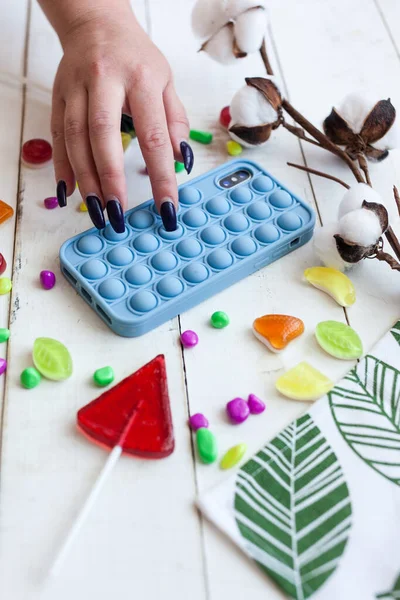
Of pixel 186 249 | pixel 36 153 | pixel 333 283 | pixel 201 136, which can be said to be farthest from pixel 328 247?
pixel 36 153

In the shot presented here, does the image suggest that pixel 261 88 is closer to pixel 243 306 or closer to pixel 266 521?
pixel 243 306

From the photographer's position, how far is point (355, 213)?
61cm

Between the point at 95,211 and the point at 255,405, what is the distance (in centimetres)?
24

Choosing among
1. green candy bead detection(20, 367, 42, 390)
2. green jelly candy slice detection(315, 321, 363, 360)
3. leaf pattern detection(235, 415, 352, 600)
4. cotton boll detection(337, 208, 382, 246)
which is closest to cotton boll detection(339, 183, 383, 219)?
cotton boll detection(337, 208, 382, 246)

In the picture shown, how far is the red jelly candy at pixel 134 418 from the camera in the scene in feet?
1.71

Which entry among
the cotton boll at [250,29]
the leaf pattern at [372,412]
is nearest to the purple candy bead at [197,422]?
the leaf pattern at [372,412]

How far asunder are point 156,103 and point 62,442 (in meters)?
0.36

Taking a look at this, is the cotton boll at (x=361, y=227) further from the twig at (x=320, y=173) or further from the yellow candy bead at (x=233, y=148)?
the yellow candy bead at (x=233, y=148)

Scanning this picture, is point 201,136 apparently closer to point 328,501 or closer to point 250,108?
point 250,108

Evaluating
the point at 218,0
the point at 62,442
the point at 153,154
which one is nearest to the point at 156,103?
the point at 153,154

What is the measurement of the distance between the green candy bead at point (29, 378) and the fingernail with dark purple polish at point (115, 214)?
0.54ft

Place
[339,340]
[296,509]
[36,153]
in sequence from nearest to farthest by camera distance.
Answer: [296,509], [339,340], [36,153]

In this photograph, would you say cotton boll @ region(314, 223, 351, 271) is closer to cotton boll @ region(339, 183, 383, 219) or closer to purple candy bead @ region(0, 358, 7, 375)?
cotton boll @ region(339, 183, 383, 219)

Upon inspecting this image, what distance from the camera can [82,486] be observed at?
1.65 ft
